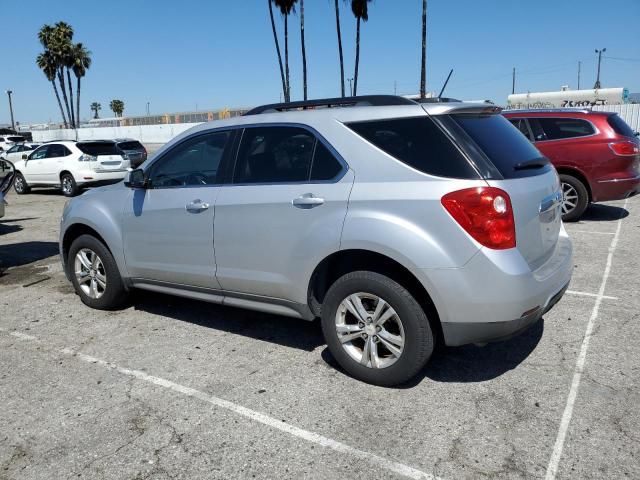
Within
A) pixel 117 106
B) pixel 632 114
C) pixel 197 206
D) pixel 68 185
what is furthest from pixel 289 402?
pixel 117 106

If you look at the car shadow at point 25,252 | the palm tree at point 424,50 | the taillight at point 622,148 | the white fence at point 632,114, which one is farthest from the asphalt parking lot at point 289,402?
the white fence at point 632,114

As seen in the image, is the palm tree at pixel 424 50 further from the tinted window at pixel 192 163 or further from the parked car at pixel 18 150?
the tinted window at pixel 192 163

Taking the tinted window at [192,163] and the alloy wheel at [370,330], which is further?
the tinted window at [192,163]

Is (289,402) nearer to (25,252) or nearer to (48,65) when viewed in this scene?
(25,252)

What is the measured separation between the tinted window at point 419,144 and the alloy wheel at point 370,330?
87 centimetres

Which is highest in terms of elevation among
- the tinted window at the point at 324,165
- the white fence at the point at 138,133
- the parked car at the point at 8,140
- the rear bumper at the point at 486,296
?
the white fence at the point at 138,133

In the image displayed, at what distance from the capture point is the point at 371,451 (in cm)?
279

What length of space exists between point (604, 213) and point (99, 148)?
12286 millimetres

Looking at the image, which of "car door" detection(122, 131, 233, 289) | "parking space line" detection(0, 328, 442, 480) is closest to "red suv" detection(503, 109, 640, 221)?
"car door" detection(122, 131, 233, 289)

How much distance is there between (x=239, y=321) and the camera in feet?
15.7

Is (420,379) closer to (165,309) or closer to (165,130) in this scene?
(165,309)

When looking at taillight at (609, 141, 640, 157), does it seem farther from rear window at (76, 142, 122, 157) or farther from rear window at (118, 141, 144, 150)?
rear window at (118, 141, 144, 150)

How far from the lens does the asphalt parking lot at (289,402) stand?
2.71m

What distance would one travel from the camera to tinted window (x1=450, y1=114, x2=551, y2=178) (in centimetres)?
323
